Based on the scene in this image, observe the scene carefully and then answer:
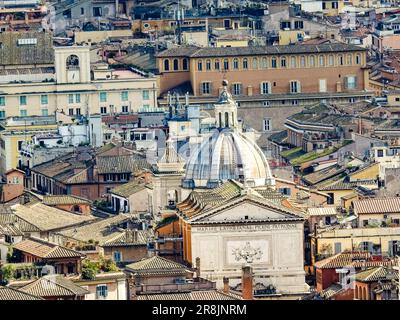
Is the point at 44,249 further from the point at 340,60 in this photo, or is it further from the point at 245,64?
the point at 340,60

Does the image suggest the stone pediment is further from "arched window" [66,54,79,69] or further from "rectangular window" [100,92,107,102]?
"arched window" [66,54,79,69]

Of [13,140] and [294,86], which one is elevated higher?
[13,140]

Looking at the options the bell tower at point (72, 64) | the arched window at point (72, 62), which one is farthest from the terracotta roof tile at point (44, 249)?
the arched window at point (72, 62)

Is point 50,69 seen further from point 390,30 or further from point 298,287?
point 298,287

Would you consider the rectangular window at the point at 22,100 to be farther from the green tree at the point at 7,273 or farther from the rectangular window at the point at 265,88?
the green tree at the point at 7,273

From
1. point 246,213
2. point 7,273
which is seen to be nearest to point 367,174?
point 246,213

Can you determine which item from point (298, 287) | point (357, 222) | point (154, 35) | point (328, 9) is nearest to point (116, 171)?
point (357, 222)

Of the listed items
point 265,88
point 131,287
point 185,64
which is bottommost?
point 265,88
